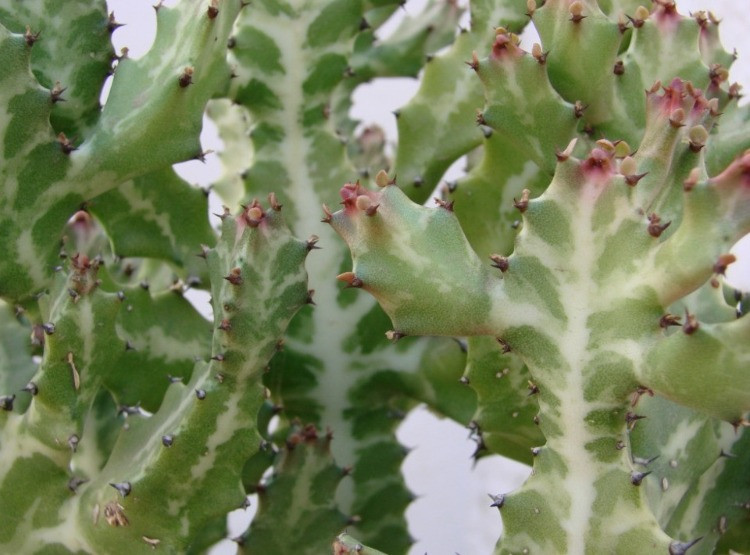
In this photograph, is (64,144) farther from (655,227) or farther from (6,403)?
(655,227)

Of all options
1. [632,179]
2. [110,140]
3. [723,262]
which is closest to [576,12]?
[632,179]

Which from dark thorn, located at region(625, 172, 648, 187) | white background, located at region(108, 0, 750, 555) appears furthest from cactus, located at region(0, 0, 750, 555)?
white background, located at region(108, 0, 750, 555)

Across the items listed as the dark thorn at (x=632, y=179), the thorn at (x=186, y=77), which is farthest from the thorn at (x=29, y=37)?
the dark thorn at (x=632, y=179)

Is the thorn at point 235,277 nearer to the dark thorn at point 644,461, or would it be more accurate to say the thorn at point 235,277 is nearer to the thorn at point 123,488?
the thorn at point 123,488

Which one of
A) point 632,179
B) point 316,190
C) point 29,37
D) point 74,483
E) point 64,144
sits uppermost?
point 632,179

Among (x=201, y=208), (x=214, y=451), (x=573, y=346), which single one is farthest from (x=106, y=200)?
(x=573, y=346)

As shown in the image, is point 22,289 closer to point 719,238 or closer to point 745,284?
point 719,238

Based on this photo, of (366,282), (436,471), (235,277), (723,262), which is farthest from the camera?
(436,471)
